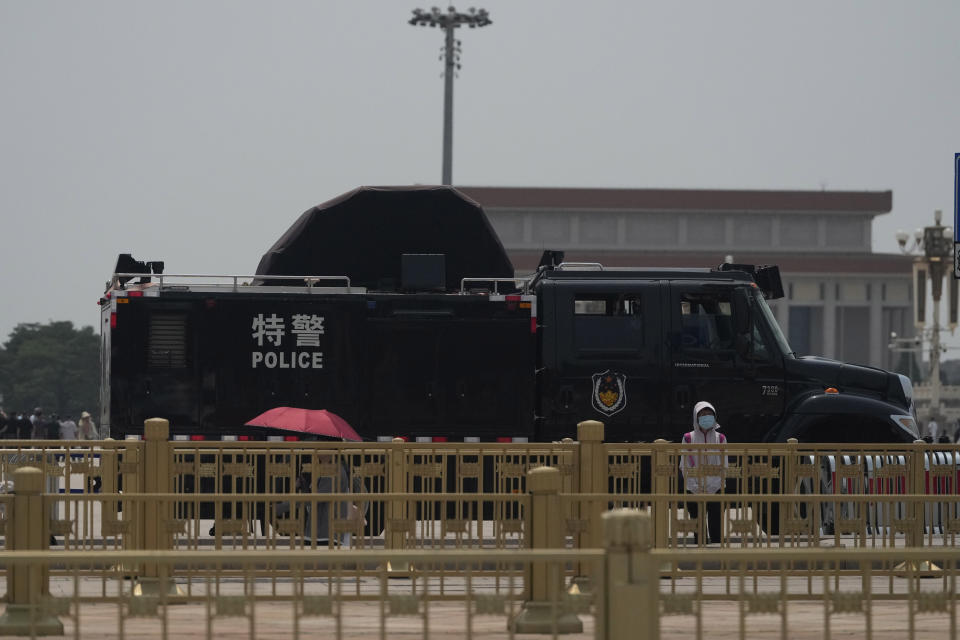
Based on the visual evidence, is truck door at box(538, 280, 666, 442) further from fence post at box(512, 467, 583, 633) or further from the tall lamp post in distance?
the tall lamp post in distance

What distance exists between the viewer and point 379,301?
1719cm

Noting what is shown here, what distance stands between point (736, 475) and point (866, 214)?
299ft

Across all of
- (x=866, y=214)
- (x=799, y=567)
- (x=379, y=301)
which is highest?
(x=866, y=214)

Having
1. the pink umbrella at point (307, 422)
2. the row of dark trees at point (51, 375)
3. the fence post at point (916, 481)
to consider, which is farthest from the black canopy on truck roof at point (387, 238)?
the row of dark trees at point (51, 375)

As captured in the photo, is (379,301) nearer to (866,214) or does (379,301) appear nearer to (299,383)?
(299,383)

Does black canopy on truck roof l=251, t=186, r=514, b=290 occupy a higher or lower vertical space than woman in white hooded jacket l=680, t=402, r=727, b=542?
higher

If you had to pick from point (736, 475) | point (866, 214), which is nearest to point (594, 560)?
point (736, 475)

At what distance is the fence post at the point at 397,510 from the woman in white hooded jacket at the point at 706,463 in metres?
2.23

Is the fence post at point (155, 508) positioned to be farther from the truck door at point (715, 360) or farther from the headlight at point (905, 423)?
the headlight at point (905, 423)

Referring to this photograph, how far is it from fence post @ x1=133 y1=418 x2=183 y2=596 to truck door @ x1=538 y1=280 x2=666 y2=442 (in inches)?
227

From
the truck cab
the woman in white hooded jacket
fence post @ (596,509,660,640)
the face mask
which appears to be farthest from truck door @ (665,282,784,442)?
fence post @ (596,509,660,640)

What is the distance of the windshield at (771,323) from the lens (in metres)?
17.1

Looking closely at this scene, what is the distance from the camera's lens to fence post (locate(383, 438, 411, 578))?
1195 centimetres

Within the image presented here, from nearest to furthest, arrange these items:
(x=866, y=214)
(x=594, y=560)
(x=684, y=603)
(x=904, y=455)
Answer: (x=594, y=560) < (x=684, y=603) < (x=904, y=455) < (x=866, y=214)
